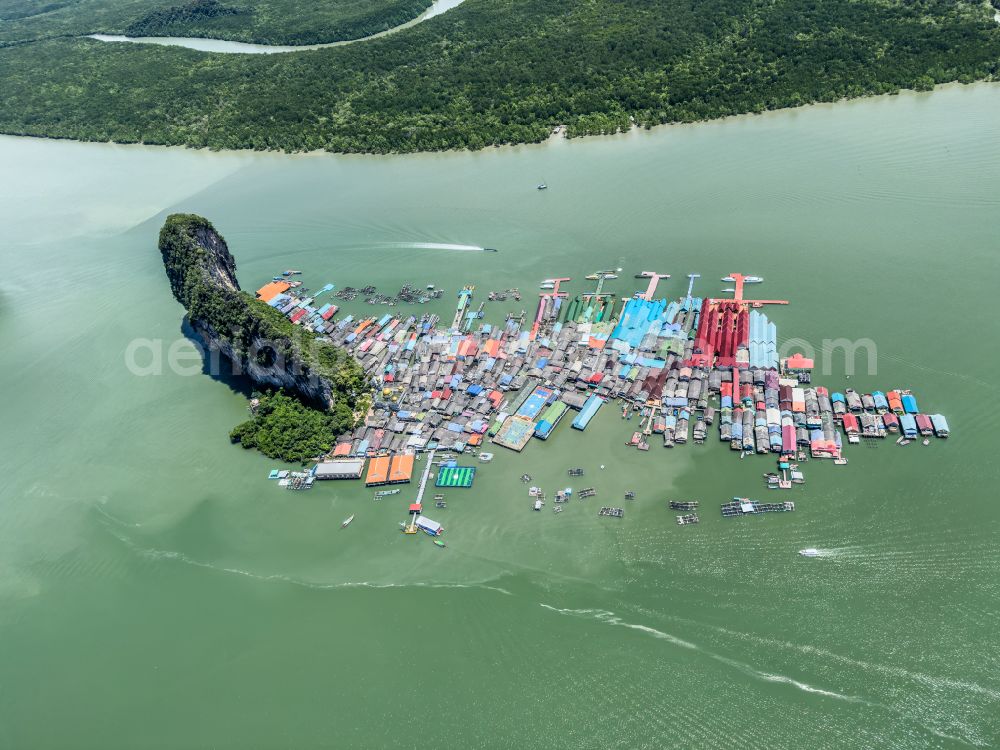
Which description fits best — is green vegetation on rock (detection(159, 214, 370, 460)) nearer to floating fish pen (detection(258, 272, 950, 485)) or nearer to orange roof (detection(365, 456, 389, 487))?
floating fish pen (detection(258, 272, 950, 485))

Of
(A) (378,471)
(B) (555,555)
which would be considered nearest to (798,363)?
(B) (555,555)

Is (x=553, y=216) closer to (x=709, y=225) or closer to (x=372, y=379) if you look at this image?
(x=709, y=225)

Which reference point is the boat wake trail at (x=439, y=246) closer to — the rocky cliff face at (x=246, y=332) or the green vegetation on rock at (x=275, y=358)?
the rocky cliff face at (x=246, y=332)

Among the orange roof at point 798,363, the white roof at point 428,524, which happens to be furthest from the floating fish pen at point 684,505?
the orange roof at point 798,363

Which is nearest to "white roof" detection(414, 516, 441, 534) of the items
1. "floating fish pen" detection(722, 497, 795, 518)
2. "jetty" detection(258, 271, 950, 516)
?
"jetty" detection(258, 271, 950, 516)

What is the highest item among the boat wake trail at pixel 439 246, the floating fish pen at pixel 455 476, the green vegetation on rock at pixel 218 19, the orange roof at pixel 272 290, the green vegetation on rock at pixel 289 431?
the green vegetation on rock at pixel 218 19

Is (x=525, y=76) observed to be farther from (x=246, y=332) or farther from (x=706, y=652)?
(x=706, y=652)

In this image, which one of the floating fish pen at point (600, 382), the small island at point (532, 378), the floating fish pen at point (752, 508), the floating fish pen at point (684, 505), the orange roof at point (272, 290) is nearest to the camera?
the floating fish pen at point (752, 508)
